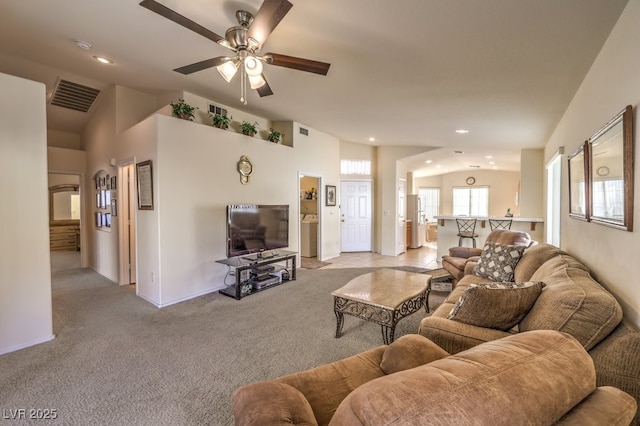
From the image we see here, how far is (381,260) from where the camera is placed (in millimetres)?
6559

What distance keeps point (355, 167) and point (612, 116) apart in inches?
228

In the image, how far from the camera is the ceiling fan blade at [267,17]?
1.73 meters

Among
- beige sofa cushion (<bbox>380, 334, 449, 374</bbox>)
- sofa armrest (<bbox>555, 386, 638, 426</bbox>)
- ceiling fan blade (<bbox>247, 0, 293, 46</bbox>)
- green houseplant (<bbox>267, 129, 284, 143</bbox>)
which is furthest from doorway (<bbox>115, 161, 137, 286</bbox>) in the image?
sofa armrest (<bbox>555, 386, 638, 426</bbox>)

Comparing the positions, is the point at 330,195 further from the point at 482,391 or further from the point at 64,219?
the point at 64,219

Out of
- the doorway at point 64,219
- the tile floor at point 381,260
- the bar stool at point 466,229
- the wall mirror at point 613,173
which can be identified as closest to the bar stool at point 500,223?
the bar stool at point 466,229

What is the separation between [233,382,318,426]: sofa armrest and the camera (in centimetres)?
96

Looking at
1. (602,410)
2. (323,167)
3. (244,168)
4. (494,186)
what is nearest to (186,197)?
(244,168)

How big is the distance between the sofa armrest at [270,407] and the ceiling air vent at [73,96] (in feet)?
17.7

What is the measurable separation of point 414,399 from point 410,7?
2.29m

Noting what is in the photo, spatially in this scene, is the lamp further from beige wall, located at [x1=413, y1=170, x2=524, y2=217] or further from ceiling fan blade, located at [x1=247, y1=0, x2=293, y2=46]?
beige wall, located at [x1=413, y1=170, x2=524, y2=217]

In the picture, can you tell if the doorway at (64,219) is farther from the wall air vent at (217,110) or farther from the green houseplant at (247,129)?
the green houseplant at (247,129)

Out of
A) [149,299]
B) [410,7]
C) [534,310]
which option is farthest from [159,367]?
[410,7]

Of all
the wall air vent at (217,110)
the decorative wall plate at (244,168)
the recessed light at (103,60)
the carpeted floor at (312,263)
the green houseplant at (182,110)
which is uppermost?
the recessed light at (103,60)

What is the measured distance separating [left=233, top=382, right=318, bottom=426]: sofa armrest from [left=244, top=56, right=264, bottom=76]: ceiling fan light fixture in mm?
2253
